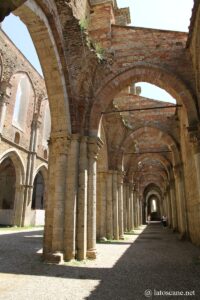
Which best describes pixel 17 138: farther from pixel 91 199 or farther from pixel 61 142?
pixel 91 199

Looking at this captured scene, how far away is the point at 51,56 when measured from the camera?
6902 millimetres

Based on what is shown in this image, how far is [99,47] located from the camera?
28.6 ft

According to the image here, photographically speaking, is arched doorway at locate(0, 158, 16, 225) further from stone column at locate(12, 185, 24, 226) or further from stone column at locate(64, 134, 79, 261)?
stone column at locate(64, 134, 79, 261)

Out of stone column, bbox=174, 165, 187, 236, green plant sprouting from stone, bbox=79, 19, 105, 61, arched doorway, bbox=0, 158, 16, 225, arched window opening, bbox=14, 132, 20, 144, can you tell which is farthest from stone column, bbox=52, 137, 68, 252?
arched doorway, bbox=0, 158, 16, 225

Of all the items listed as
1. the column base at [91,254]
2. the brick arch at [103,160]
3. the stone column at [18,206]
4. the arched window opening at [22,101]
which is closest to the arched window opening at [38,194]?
the stone column at [18,206]

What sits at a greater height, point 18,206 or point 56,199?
point 18,206

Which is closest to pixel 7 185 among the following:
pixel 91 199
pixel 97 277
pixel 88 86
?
pixel 91 199

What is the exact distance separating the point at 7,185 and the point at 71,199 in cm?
1852

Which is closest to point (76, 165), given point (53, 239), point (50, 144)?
point (50, 144)

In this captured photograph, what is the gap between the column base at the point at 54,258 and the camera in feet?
20.8

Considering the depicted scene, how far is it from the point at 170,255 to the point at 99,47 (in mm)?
7061

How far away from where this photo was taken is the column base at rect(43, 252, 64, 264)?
6.35 metres

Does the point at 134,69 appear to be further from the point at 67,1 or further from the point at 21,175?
the point at 21,175

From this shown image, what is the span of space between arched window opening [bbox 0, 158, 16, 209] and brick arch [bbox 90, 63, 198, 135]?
55.6 feet
